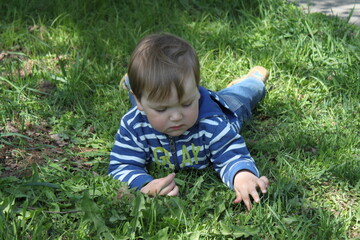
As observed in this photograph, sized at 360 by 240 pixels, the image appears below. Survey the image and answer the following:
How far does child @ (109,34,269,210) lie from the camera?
2518mm

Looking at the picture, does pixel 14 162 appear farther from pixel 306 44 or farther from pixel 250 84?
pixel 306 44

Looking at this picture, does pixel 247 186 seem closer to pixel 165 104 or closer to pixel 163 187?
pixel 163 187

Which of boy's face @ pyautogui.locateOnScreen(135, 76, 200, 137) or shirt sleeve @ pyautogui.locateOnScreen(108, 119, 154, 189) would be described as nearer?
boy's face @ pyautogui.locateOnScreen(135, 76, 200, 137)

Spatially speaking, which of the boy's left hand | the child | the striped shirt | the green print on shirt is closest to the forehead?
the child

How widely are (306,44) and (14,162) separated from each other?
2237 mm

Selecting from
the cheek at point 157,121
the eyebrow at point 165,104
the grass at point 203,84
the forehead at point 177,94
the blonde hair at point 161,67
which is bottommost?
the grass at point 203,84

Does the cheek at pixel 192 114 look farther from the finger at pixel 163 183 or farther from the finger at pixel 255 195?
the finger at pixel 255 195

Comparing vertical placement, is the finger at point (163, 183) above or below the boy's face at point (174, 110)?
below

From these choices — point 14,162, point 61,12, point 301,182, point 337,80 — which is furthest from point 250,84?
point 61,12

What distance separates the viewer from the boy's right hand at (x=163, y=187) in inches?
102

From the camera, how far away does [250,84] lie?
11.3ft

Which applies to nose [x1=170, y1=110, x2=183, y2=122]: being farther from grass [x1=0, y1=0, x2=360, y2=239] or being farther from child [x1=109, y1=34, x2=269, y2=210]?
Answer: grass [x1=0, y1=0, x2=360, y2=239]

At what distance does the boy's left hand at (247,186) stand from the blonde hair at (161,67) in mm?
515

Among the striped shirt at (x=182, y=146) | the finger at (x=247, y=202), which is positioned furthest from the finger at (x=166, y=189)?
the finger at (x=247, y=202)
